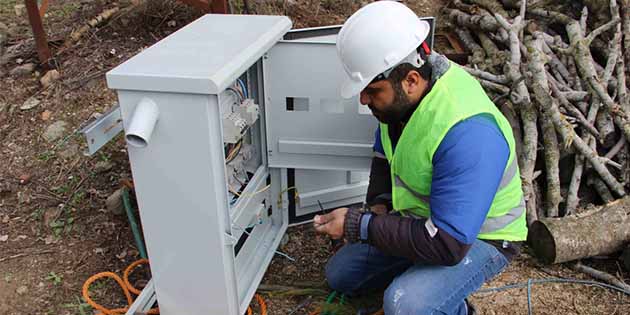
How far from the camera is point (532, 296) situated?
2.24m

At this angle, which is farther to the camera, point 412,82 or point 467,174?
point 412,82

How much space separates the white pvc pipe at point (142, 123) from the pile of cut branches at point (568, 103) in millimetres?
1710

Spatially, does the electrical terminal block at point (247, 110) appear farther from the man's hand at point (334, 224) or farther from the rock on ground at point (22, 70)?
the rock on ground at point (22, 70)

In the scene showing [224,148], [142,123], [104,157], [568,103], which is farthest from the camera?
[104,157]

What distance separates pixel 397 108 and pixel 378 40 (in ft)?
0.71

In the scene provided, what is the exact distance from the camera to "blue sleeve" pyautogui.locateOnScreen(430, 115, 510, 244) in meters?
1.47

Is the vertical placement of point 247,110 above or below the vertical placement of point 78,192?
above

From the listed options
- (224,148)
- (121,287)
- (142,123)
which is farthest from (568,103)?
(121,287)

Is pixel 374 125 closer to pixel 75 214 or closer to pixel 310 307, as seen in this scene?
pixel 310 307

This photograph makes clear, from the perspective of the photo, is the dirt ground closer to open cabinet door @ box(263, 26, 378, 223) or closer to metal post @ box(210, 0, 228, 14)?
open cabinet door @ box(263, 26, 378, 223)

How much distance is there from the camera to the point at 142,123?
4.76 ft

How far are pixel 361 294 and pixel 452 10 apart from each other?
2517 millimetres

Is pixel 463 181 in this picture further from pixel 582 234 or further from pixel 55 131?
pixel 55 131

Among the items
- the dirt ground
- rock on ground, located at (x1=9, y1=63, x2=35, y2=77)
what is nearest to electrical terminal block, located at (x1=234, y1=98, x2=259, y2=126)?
the dirt ground
